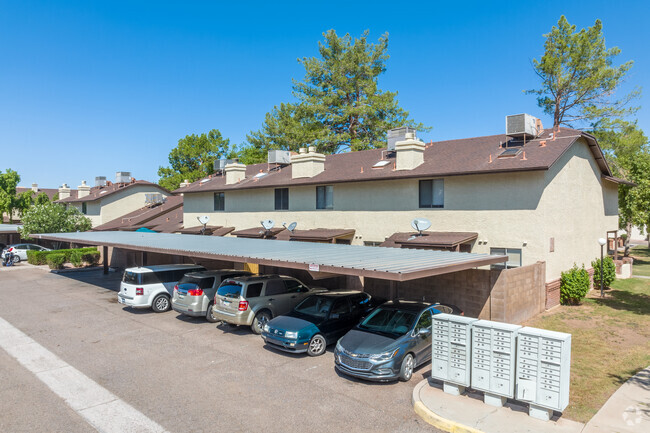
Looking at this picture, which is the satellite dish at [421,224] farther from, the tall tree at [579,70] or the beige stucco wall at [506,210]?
the tall tree at [579,70]

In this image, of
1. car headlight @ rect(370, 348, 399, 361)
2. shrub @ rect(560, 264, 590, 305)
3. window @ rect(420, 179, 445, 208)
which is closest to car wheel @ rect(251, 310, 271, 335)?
car headlight @ rect(370, 348, 399, 361)

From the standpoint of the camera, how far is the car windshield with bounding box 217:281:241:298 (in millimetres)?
14405

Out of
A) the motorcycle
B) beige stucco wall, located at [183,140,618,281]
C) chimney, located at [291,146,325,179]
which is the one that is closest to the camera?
beige stucco wall, located at [183,140,618,281]

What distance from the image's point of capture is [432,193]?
798 inches

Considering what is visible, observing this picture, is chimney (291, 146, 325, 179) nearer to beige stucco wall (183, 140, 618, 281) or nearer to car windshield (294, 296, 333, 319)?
beige stucco wall (183, 140, 618, 281)

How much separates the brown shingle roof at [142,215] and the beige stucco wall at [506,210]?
1688 centimetres

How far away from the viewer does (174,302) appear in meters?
16.5

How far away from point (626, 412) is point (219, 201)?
2796cm

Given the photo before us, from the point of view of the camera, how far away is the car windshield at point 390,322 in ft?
35.4

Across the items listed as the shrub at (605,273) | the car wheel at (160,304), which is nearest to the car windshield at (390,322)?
the car wheel at (160,304)

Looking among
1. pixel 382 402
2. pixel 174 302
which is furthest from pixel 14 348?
pixel 382 402

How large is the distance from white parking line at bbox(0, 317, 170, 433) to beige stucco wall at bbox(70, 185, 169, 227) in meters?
30.4

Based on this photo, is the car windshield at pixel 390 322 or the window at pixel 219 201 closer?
the car windshield at pixel 390 322

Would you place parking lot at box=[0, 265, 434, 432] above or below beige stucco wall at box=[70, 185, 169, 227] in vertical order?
below
